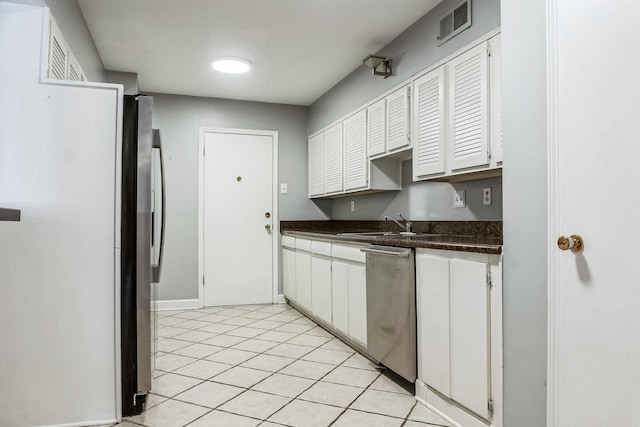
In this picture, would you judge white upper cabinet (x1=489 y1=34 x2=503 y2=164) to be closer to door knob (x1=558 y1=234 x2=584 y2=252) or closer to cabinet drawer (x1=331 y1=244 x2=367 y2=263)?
door knob (x1=558 y1=234 x2=584 y2=252)

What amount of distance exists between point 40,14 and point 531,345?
258 centimetres

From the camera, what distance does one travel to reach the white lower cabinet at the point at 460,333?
5.45 ft

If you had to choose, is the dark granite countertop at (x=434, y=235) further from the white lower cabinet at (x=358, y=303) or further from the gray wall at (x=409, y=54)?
the gray wall at (x=409, y=54)

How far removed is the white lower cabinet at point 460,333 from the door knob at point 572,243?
0.38 m

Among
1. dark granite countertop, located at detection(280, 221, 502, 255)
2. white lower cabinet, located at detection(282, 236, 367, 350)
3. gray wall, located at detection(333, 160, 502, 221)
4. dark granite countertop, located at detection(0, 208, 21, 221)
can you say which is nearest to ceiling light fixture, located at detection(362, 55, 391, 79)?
gray wall, located at detection(333, 160, 502, 221)

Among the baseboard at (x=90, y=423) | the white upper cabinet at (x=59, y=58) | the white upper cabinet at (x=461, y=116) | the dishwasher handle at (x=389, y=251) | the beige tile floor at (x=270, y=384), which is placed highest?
the white upper cabinet at (x=59, y=58)

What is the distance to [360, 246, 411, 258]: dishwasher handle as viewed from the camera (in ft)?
7.24

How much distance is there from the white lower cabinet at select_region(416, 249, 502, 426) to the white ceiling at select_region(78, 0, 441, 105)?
1.74 metres

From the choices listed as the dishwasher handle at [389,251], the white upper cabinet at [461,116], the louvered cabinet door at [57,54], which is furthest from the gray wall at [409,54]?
the louvered cabinet door at [57,54]

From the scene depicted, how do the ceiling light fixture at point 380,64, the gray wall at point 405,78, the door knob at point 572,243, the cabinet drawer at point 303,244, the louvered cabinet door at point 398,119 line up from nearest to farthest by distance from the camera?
the door knob at point 572,243 → the gray wall at point 405,78 → the louvered cabinet door at point 398,119 → the ceiling light fixture at point 380,64 → the cabinet drawer at point 303,244

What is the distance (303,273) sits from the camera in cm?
400

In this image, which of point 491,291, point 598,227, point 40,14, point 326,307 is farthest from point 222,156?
point 598,227

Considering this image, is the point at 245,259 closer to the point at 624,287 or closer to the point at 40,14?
the point at 40,14

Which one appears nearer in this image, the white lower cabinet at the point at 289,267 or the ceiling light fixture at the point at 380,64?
the ceiling light fixture at the point at 380,64
